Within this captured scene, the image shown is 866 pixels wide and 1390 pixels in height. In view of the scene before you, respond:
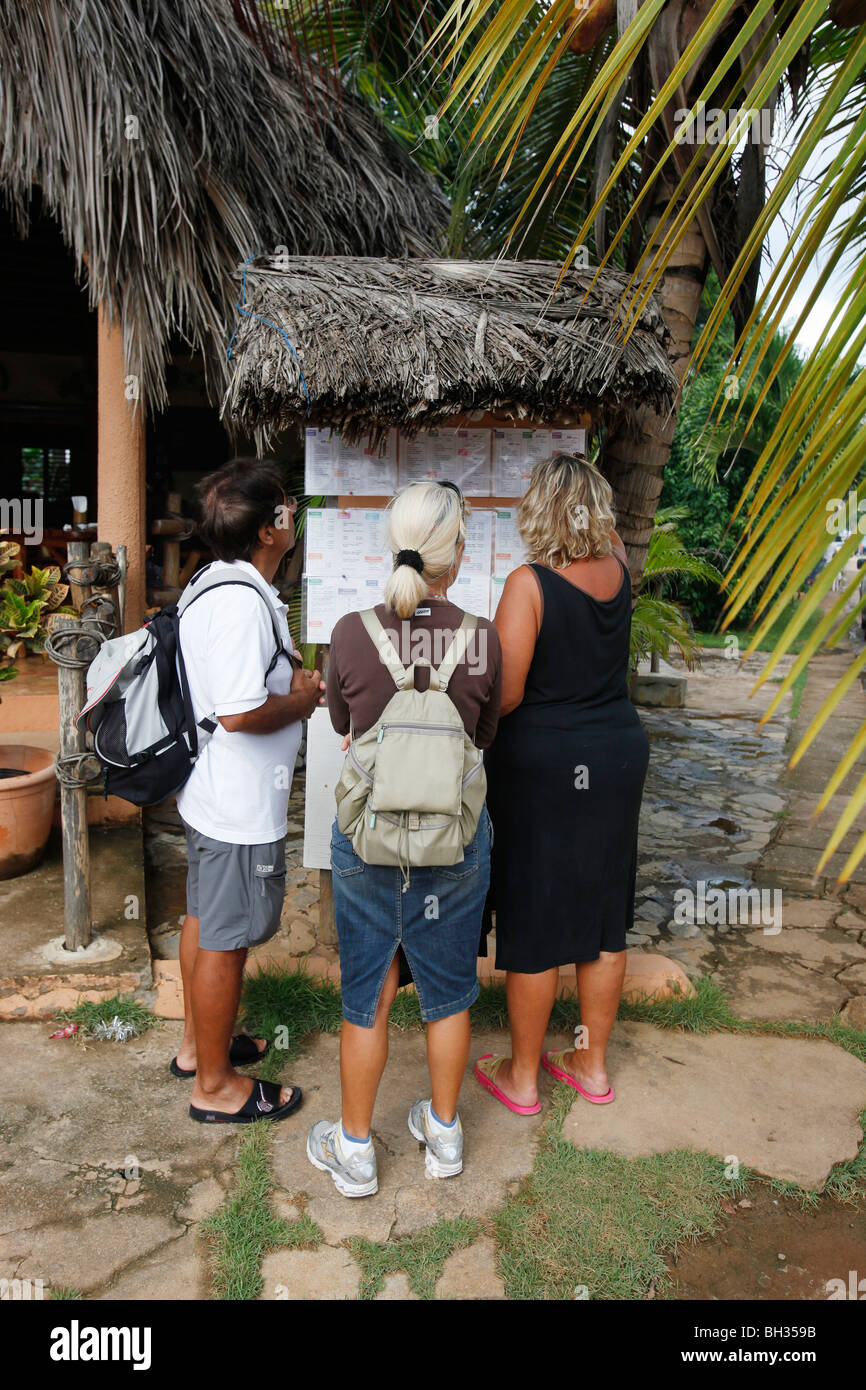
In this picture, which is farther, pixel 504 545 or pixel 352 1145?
pixel 504 545

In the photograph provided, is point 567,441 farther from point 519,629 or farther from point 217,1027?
point 217,1027

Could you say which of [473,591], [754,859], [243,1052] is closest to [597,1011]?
[243,1052]

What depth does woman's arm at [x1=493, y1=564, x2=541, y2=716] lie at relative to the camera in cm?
269

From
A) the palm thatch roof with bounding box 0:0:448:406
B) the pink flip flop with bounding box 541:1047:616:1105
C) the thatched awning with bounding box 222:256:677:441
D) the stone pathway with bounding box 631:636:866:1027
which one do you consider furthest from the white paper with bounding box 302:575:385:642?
the palm thatch roof with bounding box 0:0:448:406

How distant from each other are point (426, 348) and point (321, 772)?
4.97ft

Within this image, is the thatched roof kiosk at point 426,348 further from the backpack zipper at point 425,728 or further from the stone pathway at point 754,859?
the stone pathway at point 754,859

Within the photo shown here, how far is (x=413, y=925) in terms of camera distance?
249 centimetres

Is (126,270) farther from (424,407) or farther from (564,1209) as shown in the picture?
(564,1209)

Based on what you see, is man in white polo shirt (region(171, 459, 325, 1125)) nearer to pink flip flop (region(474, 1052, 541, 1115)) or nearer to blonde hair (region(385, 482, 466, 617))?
blonde hair (region(385, 482, 466, 617))

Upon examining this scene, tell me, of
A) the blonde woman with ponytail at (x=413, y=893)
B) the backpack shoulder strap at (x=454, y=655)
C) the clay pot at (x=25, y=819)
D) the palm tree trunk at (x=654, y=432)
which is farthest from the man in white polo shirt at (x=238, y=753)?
the clay pot at (x=25, y=819)

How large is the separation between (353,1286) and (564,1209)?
1.99 ft

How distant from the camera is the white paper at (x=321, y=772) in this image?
357 centimetres
